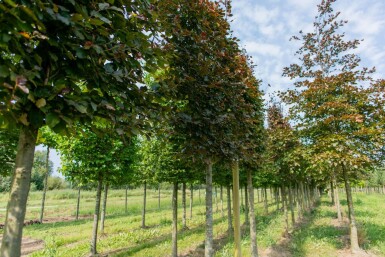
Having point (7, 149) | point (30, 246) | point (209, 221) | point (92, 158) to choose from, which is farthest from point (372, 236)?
point (30, 246)

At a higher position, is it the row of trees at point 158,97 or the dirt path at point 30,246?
the row of trees at point 158,97

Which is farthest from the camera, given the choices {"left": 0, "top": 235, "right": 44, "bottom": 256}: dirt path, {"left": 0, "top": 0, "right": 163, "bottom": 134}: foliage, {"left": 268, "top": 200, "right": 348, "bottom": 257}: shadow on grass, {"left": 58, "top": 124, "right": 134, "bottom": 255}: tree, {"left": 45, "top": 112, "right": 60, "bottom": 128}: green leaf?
{"left": 0, "top": 235, "right": 44, "bottom": 256}: dirt path

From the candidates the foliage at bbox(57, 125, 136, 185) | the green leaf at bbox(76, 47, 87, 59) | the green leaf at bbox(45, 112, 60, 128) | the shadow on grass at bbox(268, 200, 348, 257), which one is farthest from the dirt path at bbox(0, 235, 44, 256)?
the green leaf at bbox(76, 47, 87, 59)

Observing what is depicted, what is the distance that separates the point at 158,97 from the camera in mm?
3100

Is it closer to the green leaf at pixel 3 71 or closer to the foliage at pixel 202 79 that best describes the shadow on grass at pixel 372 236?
the foliage at pixel 202 79

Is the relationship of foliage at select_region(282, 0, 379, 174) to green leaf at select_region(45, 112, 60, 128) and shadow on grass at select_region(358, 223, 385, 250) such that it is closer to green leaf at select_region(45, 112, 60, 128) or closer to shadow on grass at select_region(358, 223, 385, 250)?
shadow on grass at select_region(358, 223, 385, 250)

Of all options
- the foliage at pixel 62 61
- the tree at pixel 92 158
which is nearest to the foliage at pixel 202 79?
the foliage at pixel 62 61

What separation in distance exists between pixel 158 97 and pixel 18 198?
161cm

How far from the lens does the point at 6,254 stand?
2203 millimetres

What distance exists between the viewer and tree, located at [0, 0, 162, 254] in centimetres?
189

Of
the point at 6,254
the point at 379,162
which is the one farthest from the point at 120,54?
the point at 379,162

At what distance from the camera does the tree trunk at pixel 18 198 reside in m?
2.24

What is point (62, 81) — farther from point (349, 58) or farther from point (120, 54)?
point (349, 58)

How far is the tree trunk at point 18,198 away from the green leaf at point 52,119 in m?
0.40
